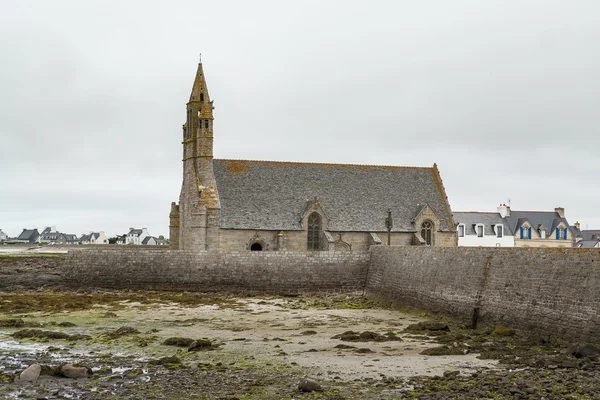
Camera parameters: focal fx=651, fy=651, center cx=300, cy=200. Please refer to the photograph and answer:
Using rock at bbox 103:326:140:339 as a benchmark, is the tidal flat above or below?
below

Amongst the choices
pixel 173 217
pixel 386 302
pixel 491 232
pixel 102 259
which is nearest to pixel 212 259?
pixel 102 259

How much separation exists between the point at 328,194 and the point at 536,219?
2510 cm

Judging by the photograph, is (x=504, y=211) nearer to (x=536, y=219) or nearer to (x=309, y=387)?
(x=536, y=219)

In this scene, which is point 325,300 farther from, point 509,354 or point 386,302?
point 509,354

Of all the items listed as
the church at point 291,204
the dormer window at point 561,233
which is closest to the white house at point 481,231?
the dormer window at point 561,233

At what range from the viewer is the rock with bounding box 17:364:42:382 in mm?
13656

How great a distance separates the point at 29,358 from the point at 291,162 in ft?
102

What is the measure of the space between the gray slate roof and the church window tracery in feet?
79.7

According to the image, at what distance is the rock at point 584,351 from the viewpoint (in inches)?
599

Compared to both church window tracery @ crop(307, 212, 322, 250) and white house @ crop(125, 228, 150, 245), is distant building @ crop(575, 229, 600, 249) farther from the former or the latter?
white house @ crop(125, 228, 150, 245)

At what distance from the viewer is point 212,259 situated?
33.4m

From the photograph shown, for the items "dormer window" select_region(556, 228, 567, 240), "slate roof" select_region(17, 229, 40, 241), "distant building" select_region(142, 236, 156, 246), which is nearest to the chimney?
"dormer window" select_region(556, 228, 567, 240)

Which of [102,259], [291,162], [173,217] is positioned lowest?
[102,259]

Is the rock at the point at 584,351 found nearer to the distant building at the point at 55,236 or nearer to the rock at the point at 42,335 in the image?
the rock at the point at 42,335
